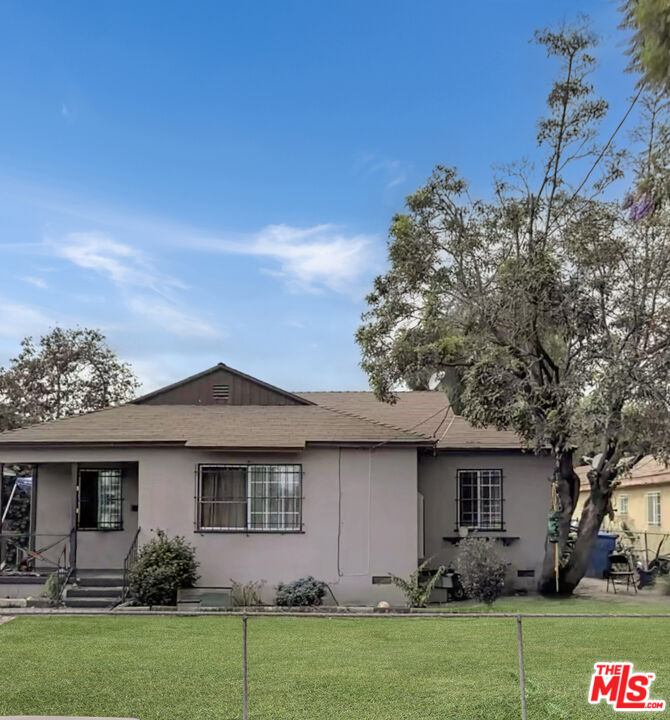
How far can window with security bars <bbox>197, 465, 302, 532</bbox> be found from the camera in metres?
17.7

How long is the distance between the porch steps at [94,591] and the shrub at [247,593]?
220cm

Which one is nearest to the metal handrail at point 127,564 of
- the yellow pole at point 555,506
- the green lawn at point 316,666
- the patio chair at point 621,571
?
the green lawn at point 316,666

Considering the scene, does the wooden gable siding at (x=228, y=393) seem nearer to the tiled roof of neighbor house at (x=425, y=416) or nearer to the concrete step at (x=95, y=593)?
the tiled roof of neighbor house at (x=425, y=416)

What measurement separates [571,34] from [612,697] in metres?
14.7

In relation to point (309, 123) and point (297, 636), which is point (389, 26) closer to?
point (309, 123)

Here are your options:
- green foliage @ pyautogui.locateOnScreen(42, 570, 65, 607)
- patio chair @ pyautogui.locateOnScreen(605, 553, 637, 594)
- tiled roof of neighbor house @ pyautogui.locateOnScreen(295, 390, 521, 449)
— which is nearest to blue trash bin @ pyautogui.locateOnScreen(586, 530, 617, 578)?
patio chair @ pyautogui.locateOnScreen(605, 553, 637, 594)

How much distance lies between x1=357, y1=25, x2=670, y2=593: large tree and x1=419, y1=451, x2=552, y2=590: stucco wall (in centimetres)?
84

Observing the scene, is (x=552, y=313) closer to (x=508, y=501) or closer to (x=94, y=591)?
(x=508, y=501)

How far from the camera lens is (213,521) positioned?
698 inches

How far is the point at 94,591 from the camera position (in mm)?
16859

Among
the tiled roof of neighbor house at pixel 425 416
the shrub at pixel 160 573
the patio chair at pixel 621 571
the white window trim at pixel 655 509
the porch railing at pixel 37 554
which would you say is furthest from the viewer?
the white window trim at pixel 655 509

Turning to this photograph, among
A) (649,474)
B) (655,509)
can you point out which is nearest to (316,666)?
(649,474)

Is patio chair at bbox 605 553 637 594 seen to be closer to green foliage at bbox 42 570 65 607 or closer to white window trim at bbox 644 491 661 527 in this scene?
white window trim at bbox 644 491 661 527

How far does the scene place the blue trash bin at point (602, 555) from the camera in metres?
22.2
